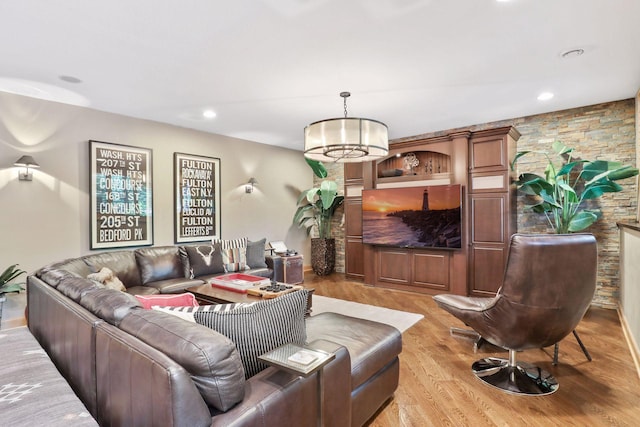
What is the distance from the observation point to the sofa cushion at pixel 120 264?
359 cm

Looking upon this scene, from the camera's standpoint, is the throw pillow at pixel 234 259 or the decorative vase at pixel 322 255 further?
the decorative vase at pixel 322 255

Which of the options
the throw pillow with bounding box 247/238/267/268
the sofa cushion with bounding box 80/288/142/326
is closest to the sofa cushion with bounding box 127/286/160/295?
the throw pillow with bounding box 247/238/267/268

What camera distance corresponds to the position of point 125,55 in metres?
2.83

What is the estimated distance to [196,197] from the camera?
5.18 m

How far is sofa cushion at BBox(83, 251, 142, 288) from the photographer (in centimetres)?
359

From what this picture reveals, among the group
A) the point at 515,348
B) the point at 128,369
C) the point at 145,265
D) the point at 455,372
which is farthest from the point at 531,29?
the point at 145,265

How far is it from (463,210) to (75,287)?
446 cm

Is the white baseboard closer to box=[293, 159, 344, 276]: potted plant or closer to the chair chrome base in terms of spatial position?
the chair chrome base

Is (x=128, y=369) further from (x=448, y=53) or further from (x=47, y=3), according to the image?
(x=448, y=53)

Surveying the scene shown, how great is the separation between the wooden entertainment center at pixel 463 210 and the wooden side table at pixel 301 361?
3.94 metres

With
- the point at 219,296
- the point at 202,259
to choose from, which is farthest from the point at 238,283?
the point at 202,259

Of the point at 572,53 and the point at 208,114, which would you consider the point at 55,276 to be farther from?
the point at 572,53

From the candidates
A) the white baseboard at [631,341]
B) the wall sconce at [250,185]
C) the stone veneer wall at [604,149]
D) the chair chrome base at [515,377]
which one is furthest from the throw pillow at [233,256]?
the white baseboard at [631,341]

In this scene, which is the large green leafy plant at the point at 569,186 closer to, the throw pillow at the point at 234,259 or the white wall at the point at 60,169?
the throw pillow at the point at 234,259
